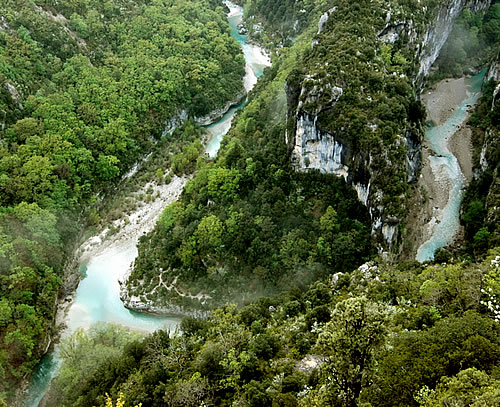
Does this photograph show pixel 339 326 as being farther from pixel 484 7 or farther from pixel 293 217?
pixel 484 7

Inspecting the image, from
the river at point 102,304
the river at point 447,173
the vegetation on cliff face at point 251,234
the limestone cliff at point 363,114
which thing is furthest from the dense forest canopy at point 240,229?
the river at point 447,173

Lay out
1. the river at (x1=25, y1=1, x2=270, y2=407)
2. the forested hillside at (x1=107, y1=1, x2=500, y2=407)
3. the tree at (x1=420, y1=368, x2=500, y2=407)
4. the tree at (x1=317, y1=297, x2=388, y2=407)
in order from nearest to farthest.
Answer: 1. the tree at (x1=420, y1=368, x2=500, y2=407)
2. the tree at (x1=317, y1=297, x2=388, y2=407)
3. the forested hillside at (x1=107, y1=1, x2=500, y2=407)
4. the river at (x1=25, y1=1, x2=270, y2=407)

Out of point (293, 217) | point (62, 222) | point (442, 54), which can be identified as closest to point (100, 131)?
point (62, 222)

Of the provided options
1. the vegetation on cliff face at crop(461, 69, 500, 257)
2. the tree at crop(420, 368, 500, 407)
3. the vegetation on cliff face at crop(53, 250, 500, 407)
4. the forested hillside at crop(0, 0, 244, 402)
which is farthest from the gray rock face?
the tree at crop(420, 368, 500, 407)

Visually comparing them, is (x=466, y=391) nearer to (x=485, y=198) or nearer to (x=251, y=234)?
A: (x=251, y=234)

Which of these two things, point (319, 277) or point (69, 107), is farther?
point (69, 107)

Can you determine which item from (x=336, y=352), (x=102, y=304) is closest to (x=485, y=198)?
(x=336, y=352)

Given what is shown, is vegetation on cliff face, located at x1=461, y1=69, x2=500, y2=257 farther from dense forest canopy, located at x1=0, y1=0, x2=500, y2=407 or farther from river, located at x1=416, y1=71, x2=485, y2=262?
river, located at x1=416, y1=71, x2=485, y2=262
